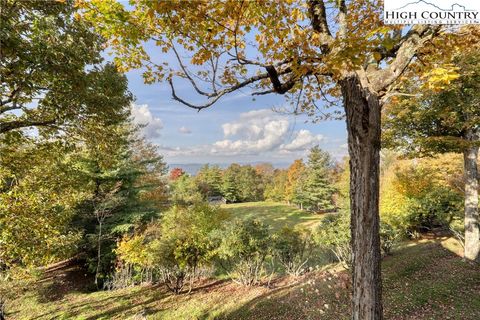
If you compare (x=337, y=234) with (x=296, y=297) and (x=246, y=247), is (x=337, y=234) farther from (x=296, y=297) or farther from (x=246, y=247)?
(x=246, y=247)

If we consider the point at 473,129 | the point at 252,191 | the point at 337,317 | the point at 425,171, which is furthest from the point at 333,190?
the point at 337,317

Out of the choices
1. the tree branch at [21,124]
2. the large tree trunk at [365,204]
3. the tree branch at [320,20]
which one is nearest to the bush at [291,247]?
the large tree trunk at [365,204]

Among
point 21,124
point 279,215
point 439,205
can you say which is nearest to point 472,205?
point 439,205

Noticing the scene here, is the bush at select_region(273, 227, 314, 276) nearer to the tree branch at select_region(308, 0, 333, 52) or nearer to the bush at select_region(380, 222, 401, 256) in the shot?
the bush at select_region(380, 222, 401, 256)

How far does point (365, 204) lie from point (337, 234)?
8302 mm

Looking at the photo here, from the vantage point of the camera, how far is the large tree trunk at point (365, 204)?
273 cm

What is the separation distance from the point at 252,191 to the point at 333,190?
19.7 metres

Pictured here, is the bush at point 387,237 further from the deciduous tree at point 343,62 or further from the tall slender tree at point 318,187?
the tall slender tree at point 318,187

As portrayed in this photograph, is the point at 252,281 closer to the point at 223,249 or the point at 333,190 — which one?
the point at 223,249

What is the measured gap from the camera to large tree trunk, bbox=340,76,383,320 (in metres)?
2.73

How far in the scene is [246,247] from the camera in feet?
30.5

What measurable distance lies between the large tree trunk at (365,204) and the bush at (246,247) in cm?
671

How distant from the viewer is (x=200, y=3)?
2725 millimetres

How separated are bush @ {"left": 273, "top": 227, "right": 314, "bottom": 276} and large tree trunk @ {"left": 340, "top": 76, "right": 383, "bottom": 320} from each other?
24.2 feet
